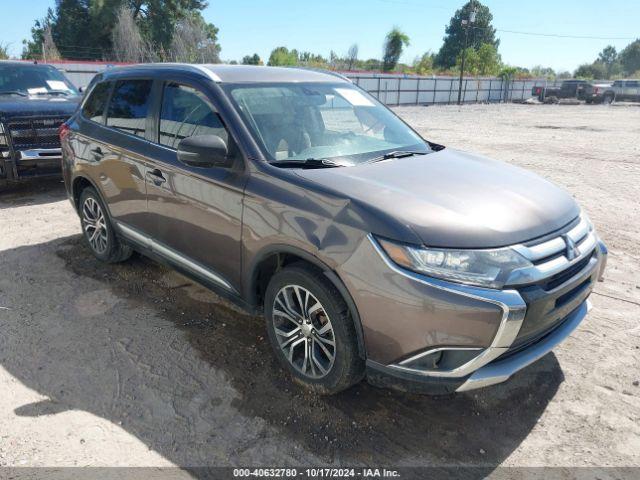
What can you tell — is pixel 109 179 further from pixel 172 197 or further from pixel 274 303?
pixel 274 303

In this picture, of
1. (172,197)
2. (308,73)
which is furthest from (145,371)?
(308,73)

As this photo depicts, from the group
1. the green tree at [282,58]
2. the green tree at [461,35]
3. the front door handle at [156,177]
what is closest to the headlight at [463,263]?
the front door handle at [156,177]

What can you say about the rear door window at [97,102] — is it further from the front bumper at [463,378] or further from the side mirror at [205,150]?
the front bumper at [463,378]

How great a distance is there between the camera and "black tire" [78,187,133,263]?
15.5ft

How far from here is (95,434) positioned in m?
2.74

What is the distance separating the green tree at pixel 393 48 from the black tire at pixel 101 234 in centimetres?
5865

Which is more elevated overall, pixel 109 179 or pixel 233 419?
pixel 109 179

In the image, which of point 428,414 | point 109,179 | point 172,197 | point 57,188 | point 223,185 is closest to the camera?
point 428,414


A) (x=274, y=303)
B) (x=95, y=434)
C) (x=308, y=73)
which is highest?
(x=308, y=73)

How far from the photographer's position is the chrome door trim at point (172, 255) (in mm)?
3489

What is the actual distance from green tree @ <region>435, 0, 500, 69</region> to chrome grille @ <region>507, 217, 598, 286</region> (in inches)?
3059

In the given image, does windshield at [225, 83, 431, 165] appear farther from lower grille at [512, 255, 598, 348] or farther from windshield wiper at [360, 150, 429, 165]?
lower grille at [512, 255, 598, 348]

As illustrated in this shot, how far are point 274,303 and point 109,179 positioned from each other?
7.49 ft

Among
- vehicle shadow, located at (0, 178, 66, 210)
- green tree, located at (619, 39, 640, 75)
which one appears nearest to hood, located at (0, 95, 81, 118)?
vehicle shadow, located at (0, 178, 66, 210)
